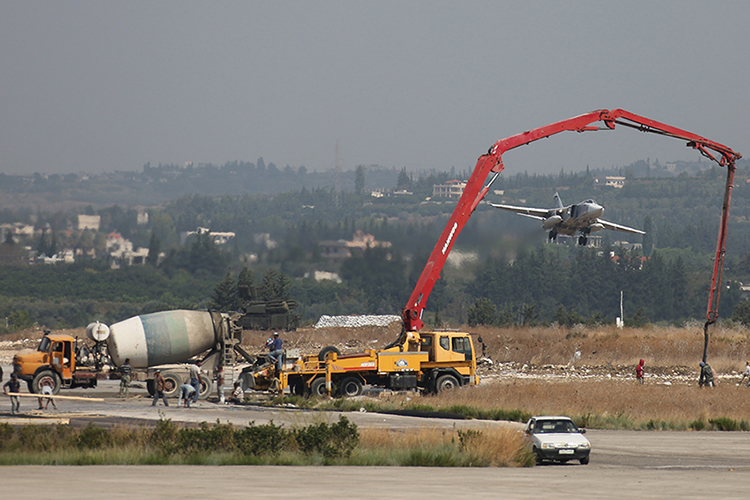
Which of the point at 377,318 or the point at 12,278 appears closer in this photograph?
the point at 377,318

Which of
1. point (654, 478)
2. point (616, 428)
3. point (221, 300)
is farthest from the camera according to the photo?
point (221, 300)

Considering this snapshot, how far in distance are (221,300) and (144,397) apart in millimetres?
65054

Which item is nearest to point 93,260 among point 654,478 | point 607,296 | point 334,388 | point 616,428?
point 607,296

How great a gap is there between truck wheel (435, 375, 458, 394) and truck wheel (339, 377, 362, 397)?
2928 mm

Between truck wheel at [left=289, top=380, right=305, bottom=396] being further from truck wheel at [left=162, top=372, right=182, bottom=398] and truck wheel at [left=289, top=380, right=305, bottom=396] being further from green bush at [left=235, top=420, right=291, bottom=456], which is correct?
green bush at [left=235, top=420, right=291, bottom=456]

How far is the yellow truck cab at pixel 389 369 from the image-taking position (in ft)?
107

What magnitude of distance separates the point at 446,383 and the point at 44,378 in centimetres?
1469

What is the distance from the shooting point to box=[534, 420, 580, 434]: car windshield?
21.1 metres

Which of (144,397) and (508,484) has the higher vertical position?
(508,484)

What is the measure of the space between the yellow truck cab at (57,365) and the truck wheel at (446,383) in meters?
12.9

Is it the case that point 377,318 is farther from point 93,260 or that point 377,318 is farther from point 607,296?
point 607,296

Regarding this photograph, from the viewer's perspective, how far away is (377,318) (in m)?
88.2

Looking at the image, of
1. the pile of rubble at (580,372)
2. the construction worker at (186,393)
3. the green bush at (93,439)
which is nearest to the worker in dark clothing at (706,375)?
the pile of rubble at (580,372)

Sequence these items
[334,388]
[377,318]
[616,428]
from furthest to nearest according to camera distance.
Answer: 1. [377,318]
2. [334,388]
3. [616,428]
